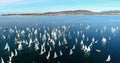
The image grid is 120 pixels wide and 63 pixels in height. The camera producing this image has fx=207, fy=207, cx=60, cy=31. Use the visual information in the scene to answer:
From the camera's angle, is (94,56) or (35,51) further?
(35,51)

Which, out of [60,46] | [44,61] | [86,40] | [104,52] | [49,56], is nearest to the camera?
[44,61]

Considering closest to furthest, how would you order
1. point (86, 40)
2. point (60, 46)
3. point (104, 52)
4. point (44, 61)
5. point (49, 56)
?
point (44, 61) → point (49, 56) → point (104, 52) → point (60, 46) → point (86, 40)

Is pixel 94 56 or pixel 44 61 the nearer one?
pixel 44 61

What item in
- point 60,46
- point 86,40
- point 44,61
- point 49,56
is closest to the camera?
point 44,61

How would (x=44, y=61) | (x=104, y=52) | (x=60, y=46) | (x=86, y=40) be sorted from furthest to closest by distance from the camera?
(x=86, y=40)
(x=60, y=46)
(x=104, y=52)
(x=44, y=61)

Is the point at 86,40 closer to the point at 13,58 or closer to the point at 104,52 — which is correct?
the point at 104,52

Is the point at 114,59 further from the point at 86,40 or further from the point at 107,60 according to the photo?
the point at 86,40

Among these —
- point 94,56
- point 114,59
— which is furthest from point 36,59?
point 114,59

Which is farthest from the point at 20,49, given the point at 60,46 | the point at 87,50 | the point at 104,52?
the point at 104,52

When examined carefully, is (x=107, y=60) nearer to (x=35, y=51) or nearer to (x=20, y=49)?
(x=35, y=51)
